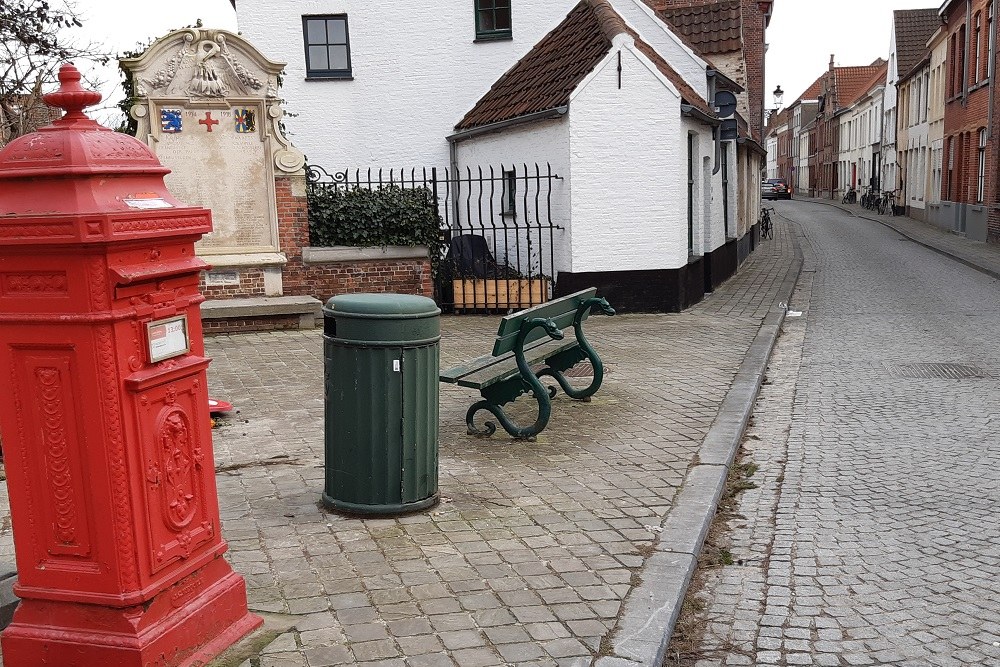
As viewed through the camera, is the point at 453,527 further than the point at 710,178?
No

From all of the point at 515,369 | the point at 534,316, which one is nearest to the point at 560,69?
the point at 534,316

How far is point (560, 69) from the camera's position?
15180mm

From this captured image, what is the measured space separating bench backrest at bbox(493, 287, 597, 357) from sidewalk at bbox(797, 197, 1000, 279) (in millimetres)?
14505

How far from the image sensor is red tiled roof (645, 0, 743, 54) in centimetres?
2039

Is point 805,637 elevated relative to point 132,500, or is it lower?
lower

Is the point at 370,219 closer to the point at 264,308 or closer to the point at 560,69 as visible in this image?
the point at 264,308

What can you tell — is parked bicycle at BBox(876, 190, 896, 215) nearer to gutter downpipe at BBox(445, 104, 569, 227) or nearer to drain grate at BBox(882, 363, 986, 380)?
gutter downpipe at BBox(445, 104, 569, 227)

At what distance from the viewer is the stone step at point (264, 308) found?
12.3 metres

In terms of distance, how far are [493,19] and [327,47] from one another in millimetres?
3393

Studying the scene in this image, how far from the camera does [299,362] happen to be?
10.3 meters

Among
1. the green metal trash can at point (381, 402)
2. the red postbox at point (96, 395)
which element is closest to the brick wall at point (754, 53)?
the green metal trash can at point (381, 402)

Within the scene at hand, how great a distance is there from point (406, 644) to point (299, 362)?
272 inches

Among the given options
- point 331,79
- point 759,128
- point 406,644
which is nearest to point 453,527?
point 406,644

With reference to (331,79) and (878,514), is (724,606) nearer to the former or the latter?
(878,514)
